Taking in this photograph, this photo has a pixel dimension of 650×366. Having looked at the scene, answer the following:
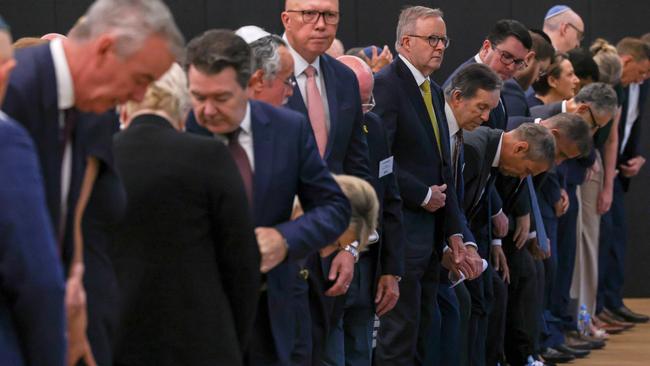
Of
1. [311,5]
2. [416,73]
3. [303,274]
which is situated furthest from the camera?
[416,73]

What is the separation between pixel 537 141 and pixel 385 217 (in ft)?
3.94

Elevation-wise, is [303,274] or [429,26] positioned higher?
[429,26]

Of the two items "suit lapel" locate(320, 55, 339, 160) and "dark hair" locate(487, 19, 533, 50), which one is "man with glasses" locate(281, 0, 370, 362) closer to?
"suit lapel" locate(320, 55, 339, 160)

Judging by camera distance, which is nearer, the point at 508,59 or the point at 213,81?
the point at 213,81

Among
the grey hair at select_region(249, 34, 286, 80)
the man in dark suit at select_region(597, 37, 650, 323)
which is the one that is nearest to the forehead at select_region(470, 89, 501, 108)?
the grey hair at select_region(249, 34, 286, 80)

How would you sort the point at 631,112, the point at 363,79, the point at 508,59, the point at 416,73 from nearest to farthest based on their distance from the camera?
the point at 363,79, the point at 416,73, the point at 508,59, the point at 631,112

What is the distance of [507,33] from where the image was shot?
22.3ft

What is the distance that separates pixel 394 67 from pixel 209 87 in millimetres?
2377

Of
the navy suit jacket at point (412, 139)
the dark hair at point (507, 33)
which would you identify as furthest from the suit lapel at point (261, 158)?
the dark hair at point (507, 33)

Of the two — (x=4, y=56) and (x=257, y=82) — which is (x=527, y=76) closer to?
(x=257, y=82)

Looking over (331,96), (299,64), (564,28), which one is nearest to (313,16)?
(299,64)

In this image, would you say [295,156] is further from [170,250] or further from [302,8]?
[302,8]

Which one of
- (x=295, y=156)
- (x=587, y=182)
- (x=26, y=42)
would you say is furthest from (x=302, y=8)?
(x=587, y=182)

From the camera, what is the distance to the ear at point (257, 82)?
385cm
